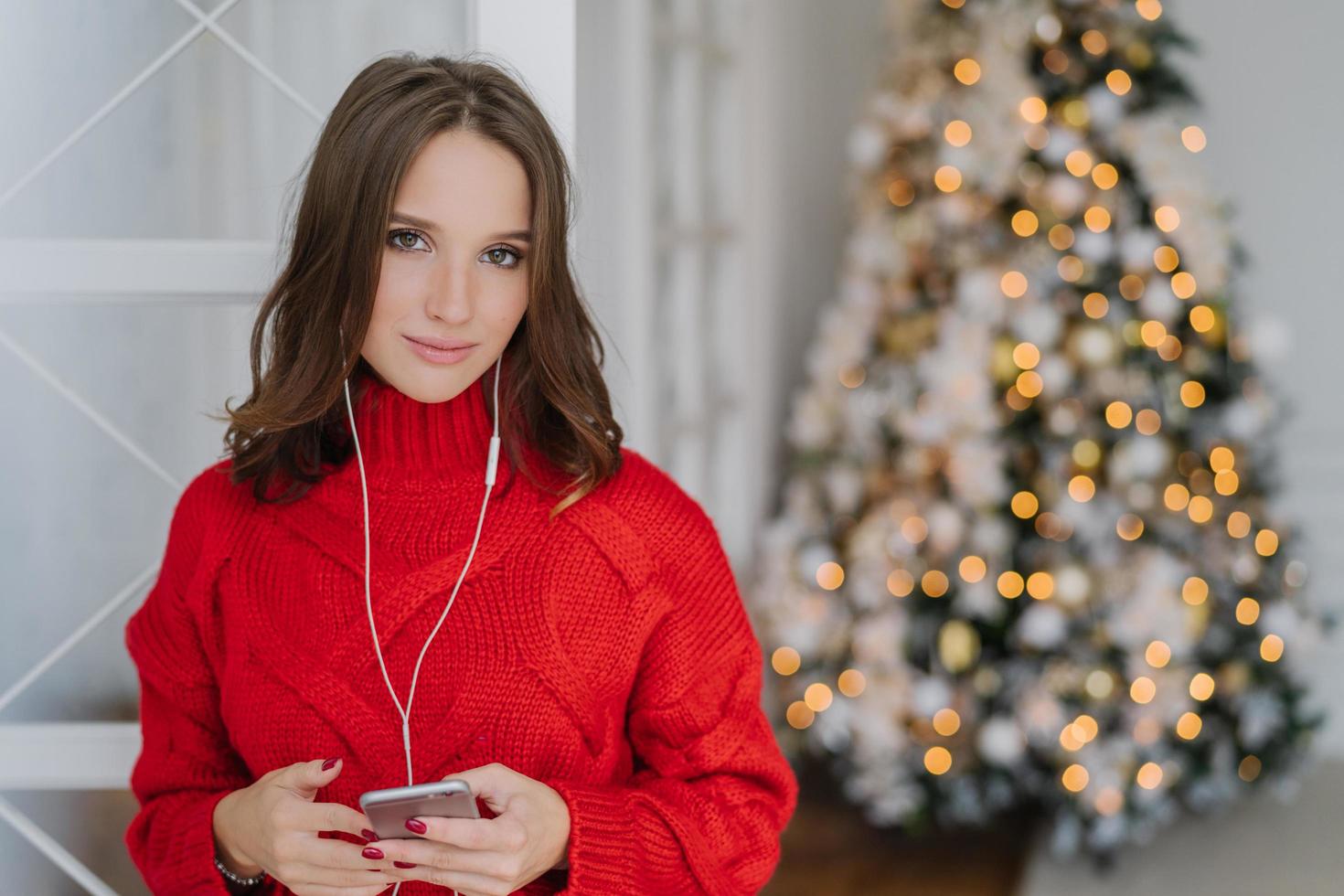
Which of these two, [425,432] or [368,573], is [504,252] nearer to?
[425,432]

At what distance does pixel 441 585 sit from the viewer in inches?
44.8

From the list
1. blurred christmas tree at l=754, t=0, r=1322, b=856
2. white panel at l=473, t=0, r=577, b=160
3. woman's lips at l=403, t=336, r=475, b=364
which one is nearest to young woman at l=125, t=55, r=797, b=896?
woman's lips at l=403, t=336, r=475, b=364

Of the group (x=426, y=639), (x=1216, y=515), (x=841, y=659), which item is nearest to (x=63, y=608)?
(x=426, y=639)

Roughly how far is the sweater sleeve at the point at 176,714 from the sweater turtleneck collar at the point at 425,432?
19 centimetres

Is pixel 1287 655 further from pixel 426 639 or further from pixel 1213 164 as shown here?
pixel 426 639

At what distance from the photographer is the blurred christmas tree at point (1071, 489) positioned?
2789 millimetres

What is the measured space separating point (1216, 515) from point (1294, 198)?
1.21 meters

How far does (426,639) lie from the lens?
3.70 feet

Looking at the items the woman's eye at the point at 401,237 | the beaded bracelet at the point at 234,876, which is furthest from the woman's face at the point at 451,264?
the beaded bracelet at the point at 234,876

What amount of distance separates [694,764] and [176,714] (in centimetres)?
51

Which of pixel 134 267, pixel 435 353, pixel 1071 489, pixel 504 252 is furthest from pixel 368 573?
pixel 1071 489

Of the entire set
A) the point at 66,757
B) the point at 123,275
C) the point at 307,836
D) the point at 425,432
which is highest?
the point at 123,275

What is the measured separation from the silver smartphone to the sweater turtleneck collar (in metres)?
0.34

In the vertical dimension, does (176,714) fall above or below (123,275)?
below
